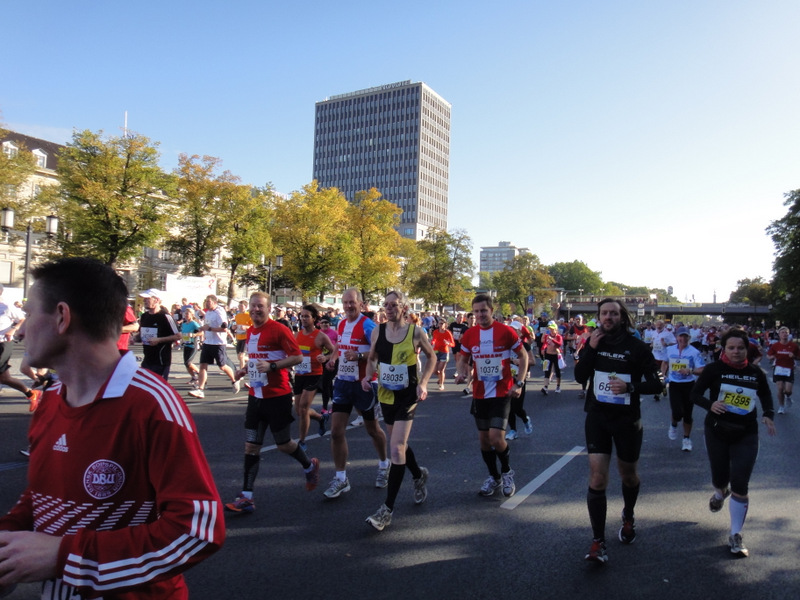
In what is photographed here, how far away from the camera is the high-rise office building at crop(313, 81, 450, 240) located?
442 ft

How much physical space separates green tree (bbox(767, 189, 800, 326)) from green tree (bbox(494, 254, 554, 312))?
23.5m

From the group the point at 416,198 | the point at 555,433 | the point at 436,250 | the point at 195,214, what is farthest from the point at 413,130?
the point at 555,433

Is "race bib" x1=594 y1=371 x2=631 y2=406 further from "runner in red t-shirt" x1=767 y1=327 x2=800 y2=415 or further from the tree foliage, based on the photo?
the tree foliage

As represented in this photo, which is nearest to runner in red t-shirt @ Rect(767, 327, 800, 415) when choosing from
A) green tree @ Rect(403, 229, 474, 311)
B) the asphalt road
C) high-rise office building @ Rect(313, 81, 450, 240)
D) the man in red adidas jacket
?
the asphalt road

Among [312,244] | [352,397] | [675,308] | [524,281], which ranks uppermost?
[312,244]

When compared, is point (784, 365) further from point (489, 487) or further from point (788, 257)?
point (788, 257)

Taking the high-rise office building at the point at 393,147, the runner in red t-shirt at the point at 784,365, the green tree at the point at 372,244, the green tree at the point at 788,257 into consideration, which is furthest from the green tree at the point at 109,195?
the high-rise office building at the point at 393,147

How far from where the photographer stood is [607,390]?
458 cm

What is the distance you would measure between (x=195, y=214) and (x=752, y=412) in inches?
1716

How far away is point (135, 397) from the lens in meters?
1.52

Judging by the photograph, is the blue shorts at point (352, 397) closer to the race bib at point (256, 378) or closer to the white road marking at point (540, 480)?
the race bib at point (256, 378)

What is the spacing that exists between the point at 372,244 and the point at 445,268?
890 cm

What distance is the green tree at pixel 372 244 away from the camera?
4866cm

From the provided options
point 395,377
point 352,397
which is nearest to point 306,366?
point 352,397
